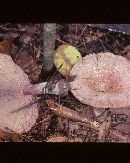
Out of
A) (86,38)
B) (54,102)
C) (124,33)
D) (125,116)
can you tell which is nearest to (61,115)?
(54,102)

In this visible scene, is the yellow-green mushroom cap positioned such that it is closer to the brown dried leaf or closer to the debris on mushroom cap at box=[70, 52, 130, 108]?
the debris on mushroom cap at box=[70, 52, 130, 108]

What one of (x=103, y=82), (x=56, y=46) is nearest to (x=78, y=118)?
(x=103, y=82)

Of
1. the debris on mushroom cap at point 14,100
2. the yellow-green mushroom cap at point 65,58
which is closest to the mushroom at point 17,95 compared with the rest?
the debris on mushroom cap at point 14,100

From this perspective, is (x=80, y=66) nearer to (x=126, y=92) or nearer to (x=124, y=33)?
(x=126, y=92)

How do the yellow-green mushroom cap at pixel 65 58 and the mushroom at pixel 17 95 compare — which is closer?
the mushroom at pixel 17 95

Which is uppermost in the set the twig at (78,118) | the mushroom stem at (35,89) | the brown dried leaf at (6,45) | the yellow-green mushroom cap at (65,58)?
the brown dried leaf at (6,45)

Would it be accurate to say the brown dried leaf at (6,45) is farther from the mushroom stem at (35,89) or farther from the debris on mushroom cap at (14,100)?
the mushroom stem at (35,89)

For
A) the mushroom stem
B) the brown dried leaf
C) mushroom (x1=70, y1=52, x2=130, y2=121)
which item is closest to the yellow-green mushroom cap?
mushroom (x1=70, y1=52, x2=130, y2=121)
